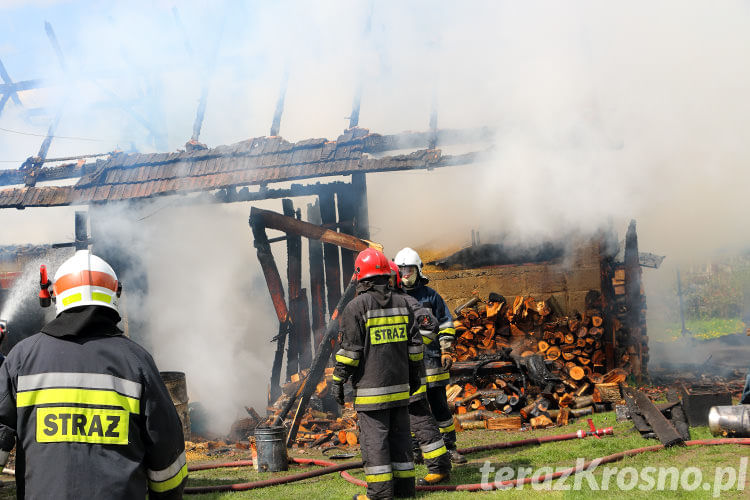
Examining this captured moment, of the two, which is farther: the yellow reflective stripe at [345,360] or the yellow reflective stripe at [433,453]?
the yellow reflective stripe at [433,453]

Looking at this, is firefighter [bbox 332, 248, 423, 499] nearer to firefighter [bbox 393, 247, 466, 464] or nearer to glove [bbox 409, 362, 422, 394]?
glove [bbox 409, 362, 422, 394]

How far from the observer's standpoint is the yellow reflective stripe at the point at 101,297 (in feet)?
9.62

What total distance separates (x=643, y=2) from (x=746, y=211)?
9.90 metres

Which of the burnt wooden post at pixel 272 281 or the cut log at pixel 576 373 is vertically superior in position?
the burnt wooden post at pixel 272 281

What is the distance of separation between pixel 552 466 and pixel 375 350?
7.14 ft

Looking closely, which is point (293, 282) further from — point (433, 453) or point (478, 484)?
point (478, 484)

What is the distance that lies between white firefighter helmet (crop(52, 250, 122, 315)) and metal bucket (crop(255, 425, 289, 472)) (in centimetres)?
466

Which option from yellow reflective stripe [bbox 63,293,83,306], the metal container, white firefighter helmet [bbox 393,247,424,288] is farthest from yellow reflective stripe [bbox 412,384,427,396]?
yellow reflective stripe [bbox 63,293,83,306]

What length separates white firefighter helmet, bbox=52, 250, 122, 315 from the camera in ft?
9.57

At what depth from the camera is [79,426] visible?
9.00ft

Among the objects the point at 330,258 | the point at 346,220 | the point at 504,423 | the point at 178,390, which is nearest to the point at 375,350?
the point at 504,423

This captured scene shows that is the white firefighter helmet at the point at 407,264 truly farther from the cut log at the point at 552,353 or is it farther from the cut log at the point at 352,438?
the cut log at the point at 552,353

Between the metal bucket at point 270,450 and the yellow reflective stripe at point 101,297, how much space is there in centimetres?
464

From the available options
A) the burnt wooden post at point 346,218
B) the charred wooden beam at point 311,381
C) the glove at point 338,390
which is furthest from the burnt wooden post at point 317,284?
the glove at point 338,390
